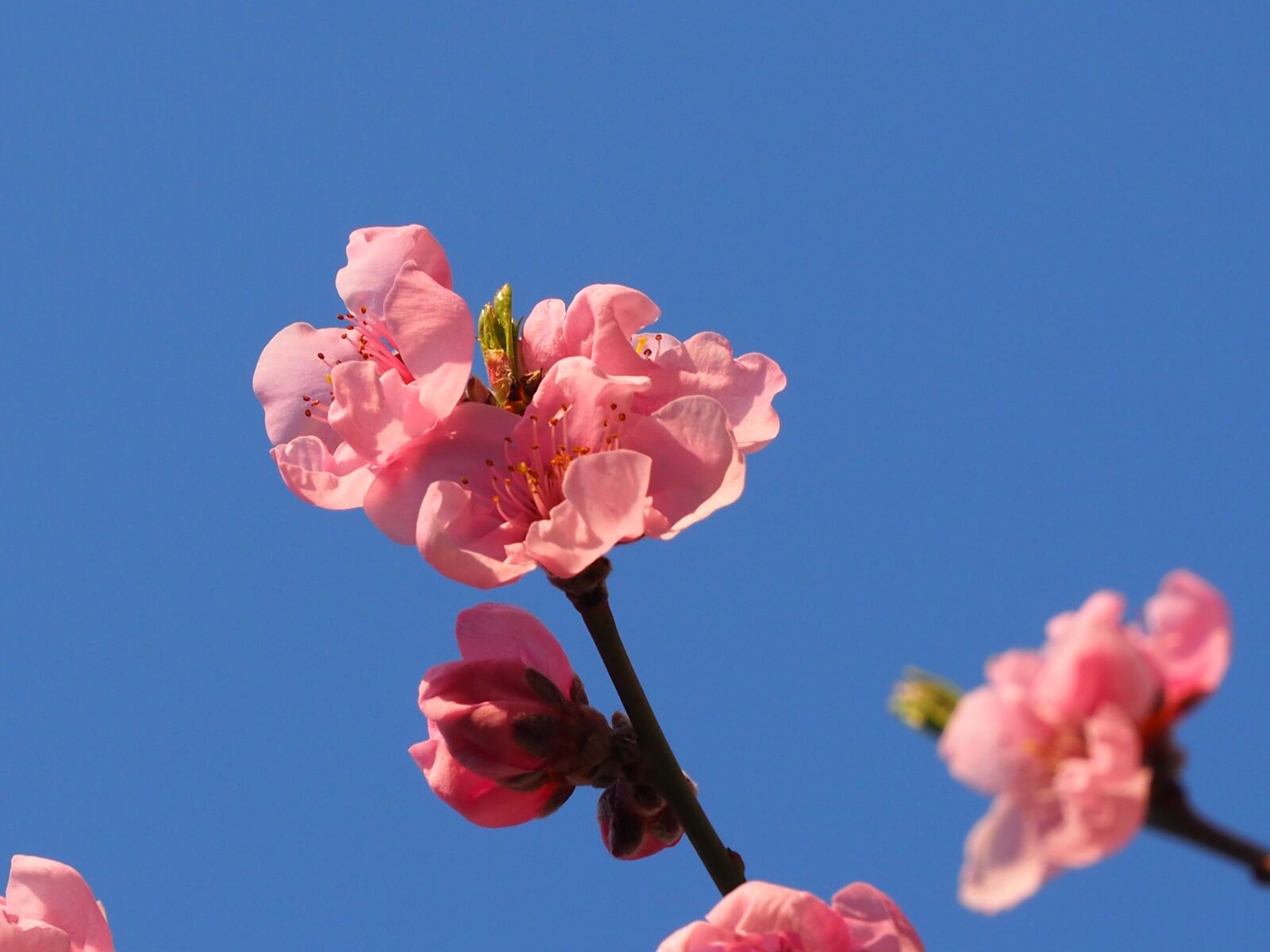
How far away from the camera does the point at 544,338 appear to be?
2.26m

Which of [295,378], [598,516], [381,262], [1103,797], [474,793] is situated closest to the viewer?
[1103,797]

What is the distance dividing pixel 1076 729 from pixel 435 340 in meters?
1.20

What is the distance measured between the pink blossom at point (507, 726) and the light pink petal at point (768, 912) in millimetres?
403

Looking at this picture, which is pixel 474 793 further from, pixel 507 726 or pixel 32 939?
pixel 32 939

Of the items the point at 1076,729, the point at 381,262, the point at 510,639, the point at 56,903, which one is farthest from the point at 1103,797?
the point at 56,903

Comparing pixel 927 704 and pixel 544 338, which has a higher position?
pixel 544 338

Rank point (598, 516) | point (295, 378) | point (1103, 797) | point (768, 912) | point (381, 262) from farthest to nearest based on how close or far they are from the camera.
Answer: point (295, 378) < point (381, 262) < point (598, 516) < point (768, 912) < point (1103, 797)

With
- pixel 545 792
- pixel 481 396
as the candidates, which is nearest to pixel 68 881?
pixel 545 792

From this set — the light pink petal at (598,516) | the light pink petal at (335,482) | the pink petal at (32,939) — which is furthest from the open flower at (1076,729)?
the pink petal at (32,939)

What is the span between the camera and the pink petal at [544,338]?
2.24 m

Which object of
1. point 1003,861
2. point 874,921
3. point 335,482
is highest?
point 335,482

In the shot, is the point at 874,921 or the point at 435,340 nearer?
the point at 874,921

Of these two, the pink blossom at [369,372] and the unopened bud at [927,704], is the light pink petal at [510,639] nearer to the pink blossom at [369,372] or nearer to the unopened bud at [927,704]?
the pink blossom at [369,372]

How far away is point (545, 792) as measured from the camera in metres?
2.17
